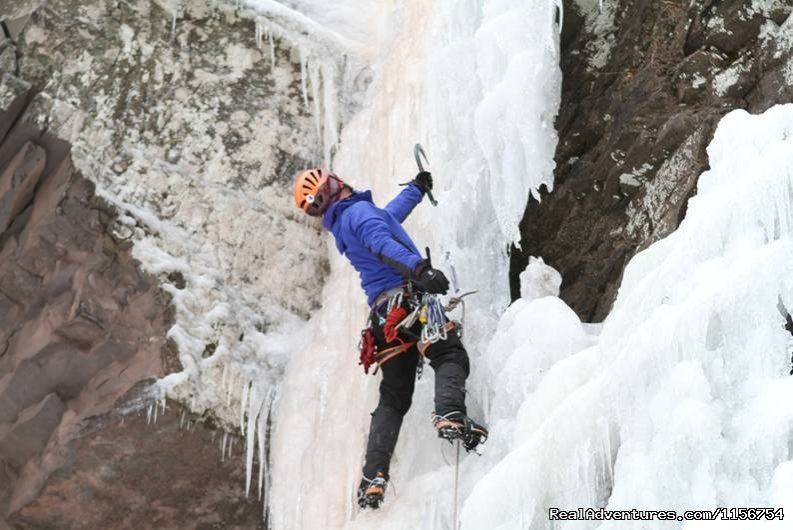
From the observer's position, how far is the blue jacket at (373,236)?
519 cm

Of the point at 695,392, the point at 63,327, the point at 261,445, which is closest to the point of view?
the point at 695,392

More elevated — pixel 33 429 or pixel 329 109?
pixel 329 109

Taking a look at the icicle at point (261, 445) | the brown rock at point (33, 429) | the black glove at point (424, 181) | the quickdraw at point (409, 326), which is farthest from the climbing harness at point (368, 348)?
the brown rock at point (33, 429)

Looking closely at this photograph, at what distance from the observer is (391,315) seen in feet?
17.5

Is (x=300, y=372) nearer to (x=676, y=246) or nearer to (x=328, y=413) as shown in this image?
(x=328, y=413)

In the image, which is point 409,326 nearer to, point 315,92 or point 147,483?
point 147,483

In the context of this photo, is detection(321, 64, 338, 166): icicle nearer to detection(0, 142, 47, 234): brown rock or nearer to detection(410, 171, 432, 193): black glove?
detection(410, 171, 432, 193): black glove

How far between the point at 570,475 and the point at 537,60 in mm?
2894

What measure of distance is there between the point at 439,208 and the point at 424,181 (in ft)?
1.06

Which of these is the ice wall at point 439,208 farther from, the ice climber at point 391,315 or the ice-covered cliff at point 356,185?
the ice climber at point 391,315

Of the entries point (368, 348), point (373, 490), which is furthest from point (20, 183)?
point (373, 490)

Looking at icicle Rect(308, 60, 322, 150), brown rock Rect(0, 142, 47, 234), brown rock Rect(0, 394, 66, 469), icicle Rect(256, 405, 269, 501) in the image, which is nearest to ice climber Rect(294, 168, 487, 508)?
icicle Rect(256, 405, 269, 501)

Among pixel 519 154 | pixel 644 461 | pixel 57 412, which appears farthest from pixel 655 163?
pixel 57 412

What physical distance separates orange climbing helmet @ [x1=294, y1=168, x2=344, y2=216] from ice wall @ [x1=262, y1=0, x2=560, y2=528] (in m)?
0.75
